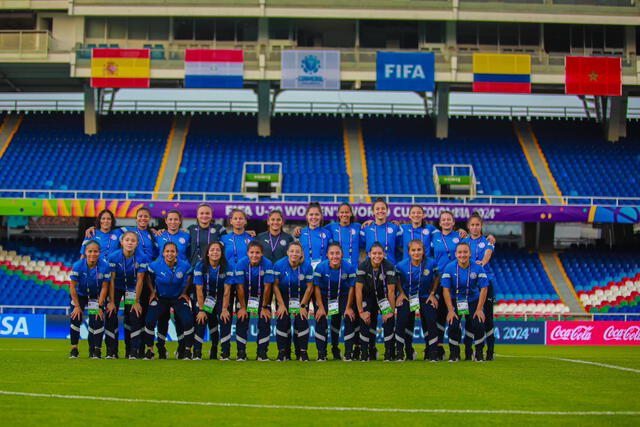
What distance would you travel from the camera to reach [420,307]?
13375 mm

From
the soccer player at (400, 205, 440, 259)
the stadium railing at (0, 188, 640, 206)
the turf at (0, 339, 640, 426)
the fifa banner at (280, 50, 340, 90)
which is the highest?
the fifa banner at (280, 50, 340, 90)

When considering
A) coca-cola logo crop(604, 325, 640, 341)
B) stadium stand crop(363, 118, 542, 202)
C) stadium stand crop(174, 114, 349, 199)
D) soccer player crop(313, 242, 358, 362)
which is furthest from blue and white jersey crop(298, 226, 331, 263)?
stadium stand crop(363, 118, 542, 202)

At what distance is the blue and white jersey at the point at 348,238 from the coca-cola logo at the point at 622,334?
14409 millimetres

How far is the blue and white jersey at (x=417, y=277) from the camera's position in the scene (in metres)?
13.3

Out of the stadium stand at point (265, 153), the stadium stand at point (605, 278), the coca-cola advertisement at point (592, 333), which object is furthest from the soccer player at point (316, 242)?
the stadium stand at point (265, 153)

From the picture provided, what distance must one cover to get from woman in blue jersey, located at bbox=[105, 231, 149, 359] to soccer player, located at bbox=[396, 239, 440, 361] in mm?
3880

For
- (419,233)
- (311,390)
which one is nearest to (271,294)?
(419,233)

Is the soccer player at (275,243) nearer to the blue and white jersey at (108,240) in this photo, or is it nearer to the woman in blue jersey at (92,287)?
the blue and white jersey at (108,240)

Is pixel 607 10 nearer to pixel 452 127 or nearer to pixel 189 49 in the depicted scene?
pixel 452 127

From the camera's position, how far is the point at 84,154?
34.7 m

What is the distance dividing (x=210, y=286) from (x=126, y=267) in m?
1.31

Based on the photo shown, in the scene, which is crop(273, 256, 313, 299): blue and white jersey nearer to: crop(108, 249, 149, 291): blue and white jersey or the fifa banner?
crop(108, 249, 149, 291): blue and white jersey

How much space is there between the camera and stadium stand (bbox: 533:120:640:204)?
33.2m

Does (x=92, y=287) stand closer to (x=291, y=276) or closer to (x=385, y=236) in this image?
(x=291, y=276)
